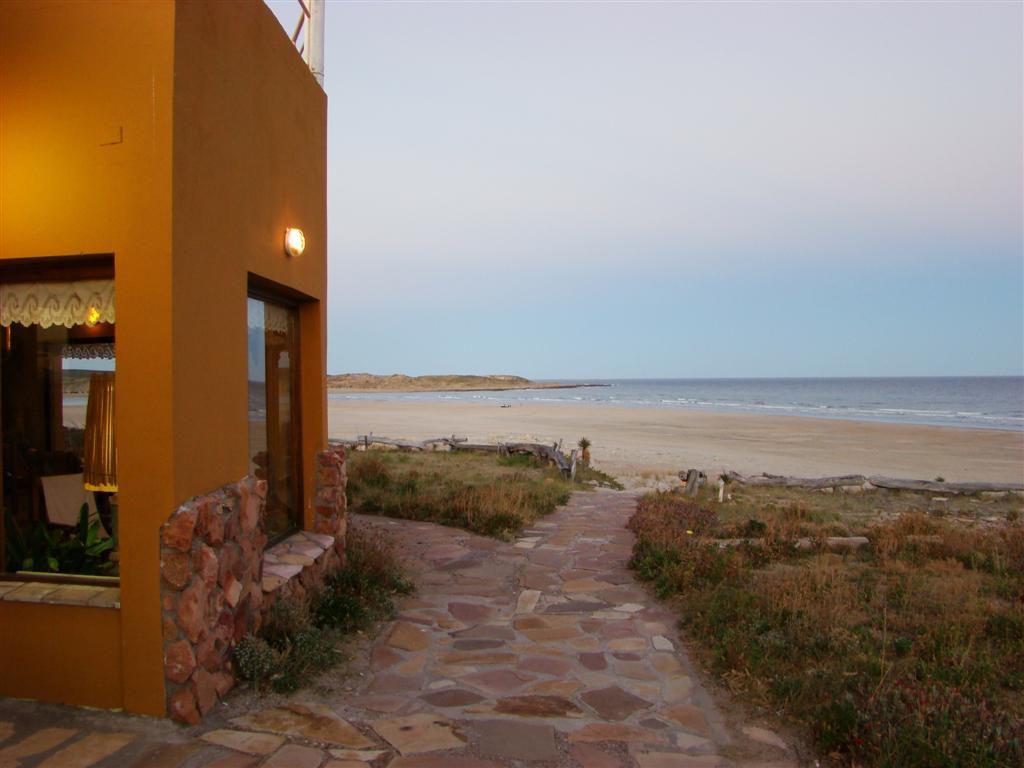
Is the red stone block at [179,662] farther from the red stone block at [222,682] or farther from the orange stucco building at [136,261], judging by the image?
the red stone block at [222,682]

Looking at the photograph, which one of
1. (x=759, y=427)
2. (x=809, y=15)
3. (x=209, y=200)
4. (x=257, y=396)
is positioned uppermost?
(x=809, y=15)

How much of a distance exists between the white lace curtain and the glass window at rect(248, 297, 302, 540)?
3.50 feet

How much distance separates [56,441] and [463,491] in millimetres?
5377

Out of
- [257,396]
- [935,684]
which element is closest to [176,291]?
[257,396]

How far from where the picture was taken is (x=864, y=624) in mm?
4668

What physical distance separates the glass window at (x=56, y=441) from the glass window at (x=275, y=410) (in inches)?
35.9

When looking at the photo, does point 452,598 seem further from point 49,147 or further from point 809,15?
point 809,15

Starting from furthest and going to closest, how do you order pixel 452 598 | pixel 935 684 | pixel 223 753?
pixel 452 598
pixel 935 684
pixel 223 753

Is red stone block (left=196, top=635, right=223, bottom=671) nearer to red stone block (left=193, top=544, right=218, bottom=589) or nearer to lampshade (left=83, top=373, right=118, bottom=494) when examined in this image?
red stone block (left=193, top=544, right=218, bottom=589)

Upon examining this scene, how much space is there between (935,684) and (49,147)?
5.37 meters

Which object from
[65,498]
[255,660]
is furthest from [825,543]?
[65,498]

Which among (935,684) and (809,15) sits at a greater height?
(809,15)

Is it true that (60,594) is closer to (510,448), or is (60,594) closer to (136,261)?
(136,261)

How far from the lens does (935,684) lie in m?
3.54
